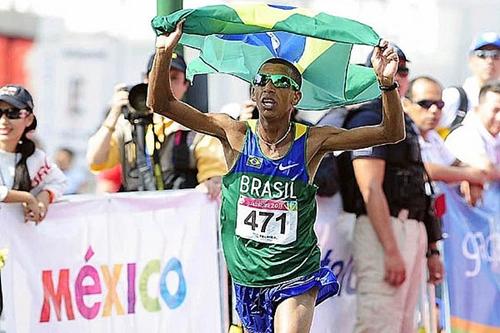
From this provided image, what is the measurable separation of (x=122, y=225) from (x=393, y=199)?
1.78 meters

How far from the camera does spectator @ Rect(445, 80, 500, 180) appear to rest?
9.58 meters

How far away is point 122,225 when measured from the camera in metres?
8.27

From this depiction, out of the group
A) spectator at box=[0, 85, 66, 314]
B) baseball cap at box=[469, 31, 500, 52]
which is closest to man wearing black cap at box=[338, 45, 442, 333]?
baseball cap at box=[469, 31, 500, 52]

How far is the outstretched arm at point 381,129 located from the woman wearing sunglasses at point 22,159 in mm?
1935

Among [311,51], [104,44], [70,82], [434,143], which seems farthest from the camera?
[70,82]

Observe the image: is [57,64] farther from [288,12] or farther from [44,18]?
[288,12]

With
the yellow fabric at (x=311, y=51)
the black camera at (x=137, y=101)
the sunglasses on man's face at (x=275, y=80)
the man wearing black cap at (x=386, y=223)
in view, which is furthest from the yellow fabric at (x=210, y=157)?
the sunglasses on man's face at (x=275, y=80)

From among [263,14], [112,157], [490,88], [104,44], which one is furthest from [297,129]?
[104,44]

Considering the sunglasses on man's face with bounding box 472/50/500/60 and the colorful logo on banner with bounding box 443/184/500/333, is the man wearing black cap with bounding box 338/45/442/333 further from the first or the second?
the sunglasses on man's face with bounding box 472/50/500/60

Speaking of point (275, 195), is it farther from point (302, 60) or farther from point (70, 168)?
point (70, 168)

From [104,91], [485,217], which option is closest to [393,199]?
[485,217]

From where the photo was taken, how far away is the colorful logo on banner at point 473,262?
31.8ft

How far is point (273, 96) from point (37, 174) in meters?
1.94

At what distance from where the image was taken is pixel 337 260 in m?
8.76
